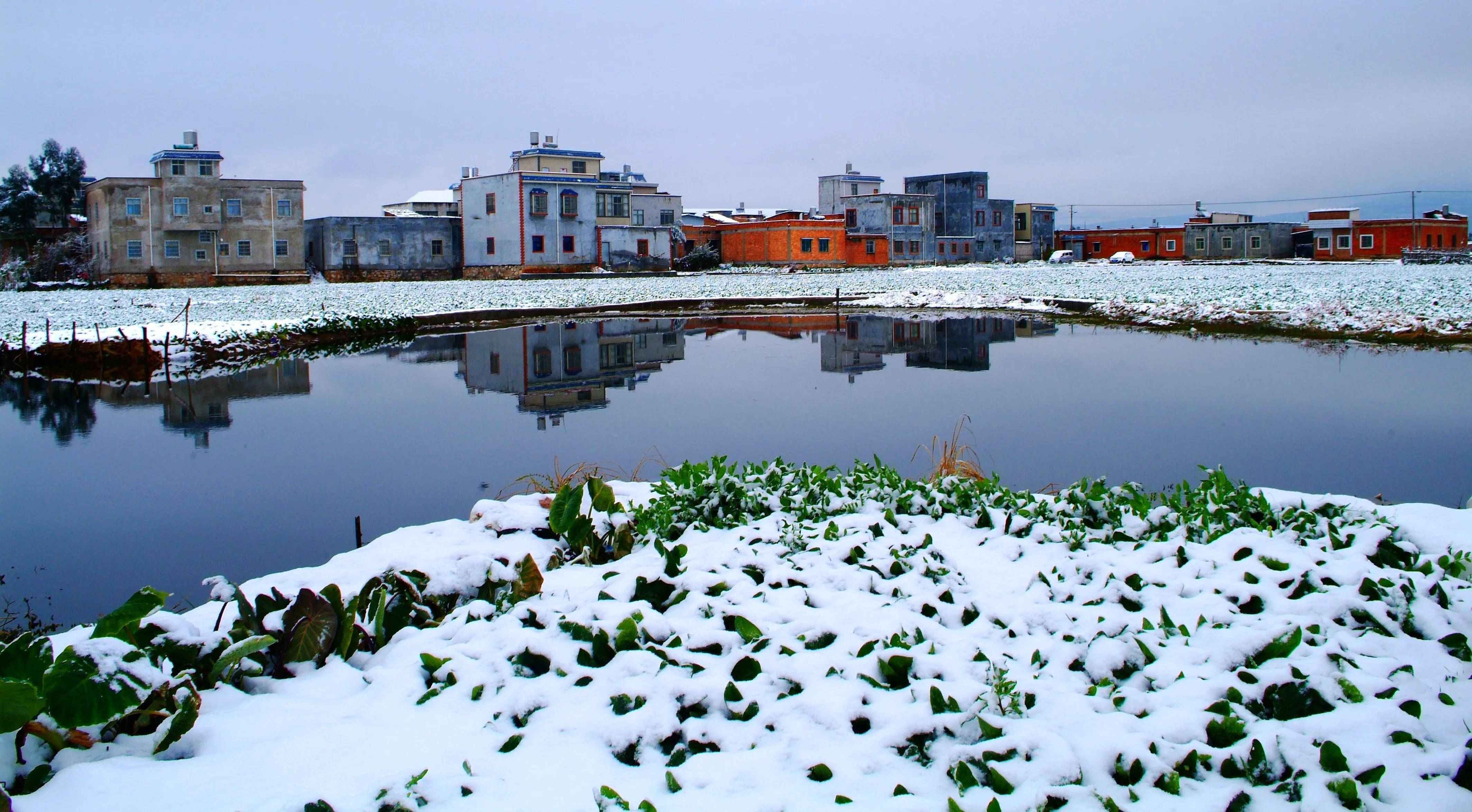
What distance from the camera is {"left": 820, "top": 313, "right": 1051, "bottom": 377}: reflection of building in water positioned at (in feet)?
65.0

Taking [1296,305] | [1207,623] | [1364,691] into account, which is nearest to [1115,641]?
[1207,623]

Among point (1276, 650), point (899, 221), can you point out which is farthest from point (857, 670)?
point (899, 221)

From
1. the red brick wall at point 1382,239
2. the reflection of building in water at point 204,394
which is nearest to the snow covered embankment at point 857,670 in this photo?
the reflection of building in water at point 204,394

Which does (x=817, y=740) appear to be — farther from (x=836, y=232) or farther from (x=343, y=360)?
(x=836, y=232)

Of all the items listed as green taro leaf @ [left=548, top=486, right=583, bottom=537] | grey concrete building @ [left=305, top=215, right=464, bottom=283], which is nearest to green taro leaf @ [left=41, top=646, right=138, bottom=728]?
green taro leaf @ [left=548, top=486, right=583, bottom=537]

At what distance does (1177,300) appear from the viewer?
30719mm

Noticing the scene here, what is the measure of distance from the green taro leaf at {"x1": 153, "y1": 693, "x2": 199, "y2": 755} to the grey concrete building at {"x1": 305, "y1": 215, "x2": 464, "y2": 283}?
53335 millimetres

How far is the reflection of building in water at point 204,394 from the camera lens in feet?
45.4

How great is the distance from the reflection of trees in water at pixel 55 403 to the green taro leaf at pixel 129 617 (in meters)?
9.64

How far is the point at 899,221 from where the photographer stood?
244 feet

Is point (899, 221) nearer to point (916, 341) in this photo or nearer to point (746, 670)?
point (916, 341)

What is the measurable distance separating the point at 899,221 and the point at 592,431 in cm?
6480

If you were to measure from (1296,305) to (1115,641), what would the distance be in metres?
26.5

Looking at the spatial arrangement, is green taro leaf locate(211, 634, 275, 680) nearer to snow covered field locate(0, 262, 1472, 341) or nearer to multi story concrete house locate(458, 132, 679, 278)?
snow covered field locate(0, 262, 1472, 341)
